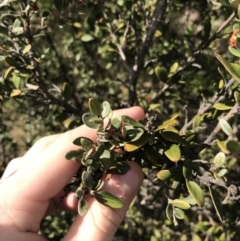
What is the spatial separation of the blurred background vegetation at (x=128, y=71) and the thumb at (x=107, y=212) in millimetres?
237

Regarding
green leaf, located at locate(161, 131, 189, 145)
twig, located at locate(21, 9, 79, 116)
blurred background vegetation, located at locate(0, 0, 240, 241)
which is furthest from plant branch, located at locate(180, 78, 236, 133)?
twig, located at locate(21, 9, 79, 116)

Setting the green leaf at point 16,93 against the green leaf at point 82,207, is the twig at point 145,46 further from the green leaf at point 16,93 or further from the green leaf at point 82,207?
the green leaf at point 82,207

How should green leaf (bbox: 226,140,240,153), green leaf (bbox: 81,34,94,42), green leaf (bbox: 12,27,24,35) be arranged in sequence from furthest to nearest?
green leaf (bbox: 81,34,94,42), green leaf (bbox: 12,27,24,35), green leaf (bbox: 226,140,240,153)

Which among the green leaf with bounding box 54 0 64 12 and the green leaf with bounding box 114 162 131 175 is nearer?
the green leaf with bounding box 114 162 131 175

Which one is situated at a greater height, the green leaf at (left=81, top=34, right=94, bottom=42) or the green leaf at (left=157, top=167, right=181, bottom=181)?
the green leaf at (left=157, top=167, right=181, bottom=181)

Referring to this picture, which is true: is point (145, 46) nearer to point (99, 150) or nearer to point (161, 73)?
point (161, 73)

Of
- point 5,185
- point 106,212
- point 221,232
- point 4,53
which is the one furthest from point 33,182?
point 221,232

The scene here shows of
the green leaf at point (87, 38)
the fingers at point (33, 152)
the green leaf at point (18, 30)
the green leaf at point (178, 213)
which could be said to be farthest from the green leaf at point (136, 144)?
the green leaf at point (87, 38)

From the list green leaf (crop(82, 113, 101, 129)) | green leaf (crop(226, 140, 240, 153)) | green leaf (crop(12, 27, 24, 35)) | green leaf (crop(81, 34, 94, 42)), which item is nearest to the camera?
green leaf (crop(226, 140, 240, 153))

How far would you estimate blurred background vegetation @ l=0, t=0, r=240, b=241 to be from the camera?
135cm

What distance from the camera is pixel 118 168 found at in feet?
3.35

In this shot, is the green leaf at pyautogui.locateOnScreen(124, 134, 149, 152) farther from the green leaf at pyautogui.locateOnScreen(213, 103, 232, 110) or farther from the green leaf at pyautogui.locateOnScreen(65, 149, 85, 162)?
the green leaf at pyautogui.locateOnScreen(213, 103, 232, 110)

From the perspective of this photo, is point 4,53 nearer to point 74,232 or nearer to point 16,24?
point 16,24

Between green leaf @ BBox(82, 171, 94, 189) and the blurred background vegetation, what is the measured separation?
38 centimetres
